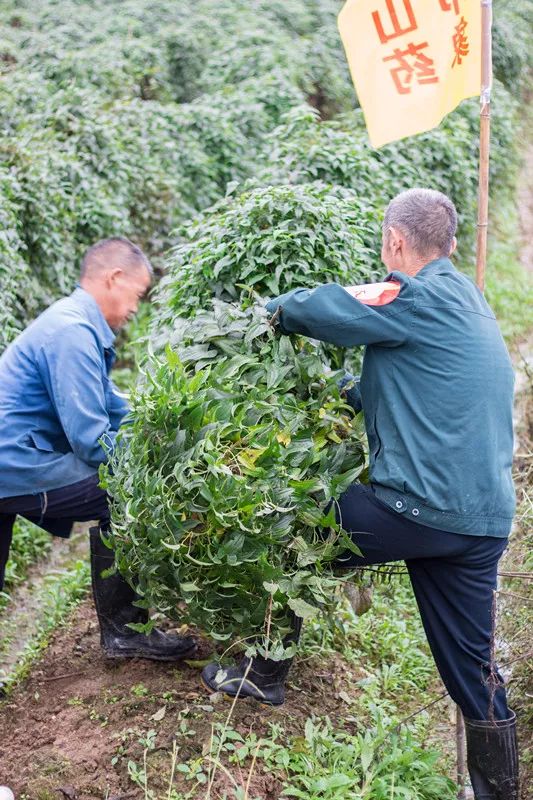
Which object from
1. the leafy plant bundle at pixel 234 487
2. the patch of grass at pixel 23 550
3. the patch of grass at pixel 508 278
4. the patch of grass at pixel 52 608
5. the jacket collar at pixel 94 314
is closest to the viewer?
the leafy plant bundle at pixel 234 487

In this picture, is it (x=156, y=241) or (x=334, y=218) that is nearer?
(x=334, y=218)

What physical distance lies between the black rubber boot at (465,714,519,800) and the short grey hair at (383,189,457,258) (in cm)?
156

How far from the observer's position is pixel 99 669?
367 cm

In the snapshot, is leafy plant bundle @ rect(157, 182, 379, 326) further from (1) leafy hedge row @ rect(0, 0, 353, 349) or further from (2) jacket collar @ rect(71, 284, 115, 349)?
(1) leafy hedge row @ rect(0, 0, 353, 349)

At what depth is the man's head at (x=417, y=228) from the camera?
300cm

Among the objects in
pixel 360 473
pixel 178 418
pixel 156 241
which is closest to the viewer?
pixel 178 418

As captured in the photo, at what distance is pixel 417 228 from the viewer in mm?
3010

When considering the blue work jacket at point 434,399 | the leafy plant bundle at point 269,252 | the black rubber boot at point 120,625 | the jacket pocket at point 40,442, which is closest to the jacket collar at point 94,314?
the leafy plant bundle at point 269,252

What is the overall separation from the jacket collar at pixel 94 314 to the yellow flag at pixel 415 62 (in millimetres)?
1295

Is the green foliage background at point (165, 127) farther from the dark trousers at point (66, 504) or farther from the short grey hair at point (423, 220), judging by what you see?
the short grey hair at point (423, 220)

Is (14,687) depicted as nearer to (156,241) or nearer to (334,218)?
(334,218)

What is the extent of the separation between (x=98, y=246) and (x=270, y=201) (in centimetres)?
73

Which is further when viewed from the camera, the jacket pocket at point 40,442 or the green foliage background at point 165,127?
the green foliage background at point 165,127

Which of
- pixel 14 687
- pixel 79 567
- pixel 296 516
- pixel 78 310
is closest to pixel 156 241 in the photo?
pixel 79 567
